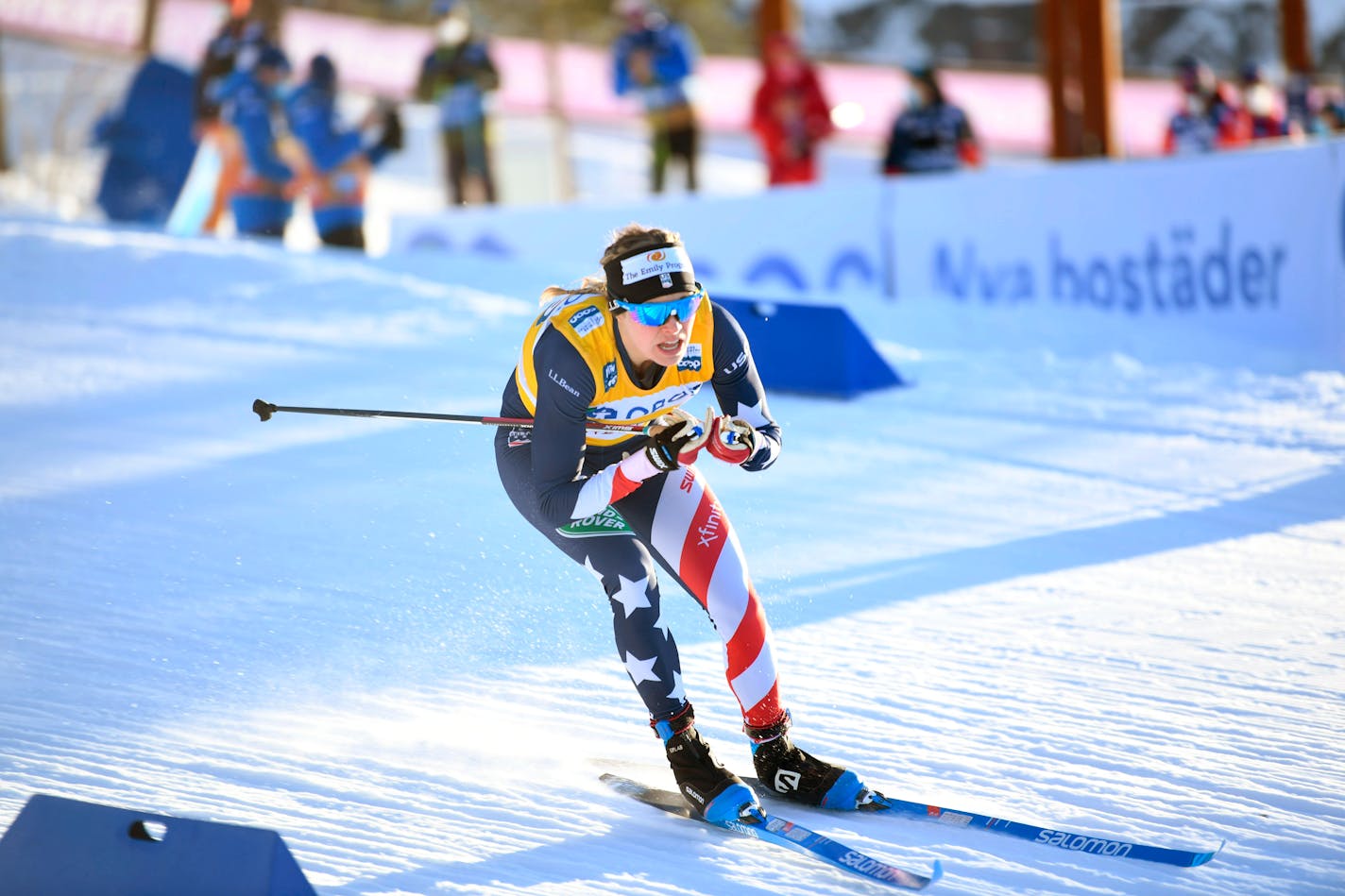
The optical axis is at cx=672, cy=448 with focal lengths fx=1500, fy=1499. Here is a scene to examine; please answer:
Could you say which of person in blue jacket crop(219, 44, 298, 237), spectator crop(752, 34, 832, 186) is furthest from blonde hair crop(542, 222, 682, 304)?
spectator crop(752, 34, 832, 186)

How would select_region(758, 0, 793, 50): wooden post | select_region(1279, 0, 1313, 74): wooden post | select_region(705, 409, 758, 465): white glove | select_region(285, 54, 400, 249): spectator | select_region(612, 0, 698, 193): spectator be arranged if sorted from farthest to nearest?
1. select_region(1279, 0, 1313, 74): wooden post
2. select_region(758, 0, 793, 50): wooden post
3. select_region(612, 0, 698, 193): spectator
4. select_region(285, 54, 400, 249): spectator
5. select_region(705, 409, 758, 465): white glove

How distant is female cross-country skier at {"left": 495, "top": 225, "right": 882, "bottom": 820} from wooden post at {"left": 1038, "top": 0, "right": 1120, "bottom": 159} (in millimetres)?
9137

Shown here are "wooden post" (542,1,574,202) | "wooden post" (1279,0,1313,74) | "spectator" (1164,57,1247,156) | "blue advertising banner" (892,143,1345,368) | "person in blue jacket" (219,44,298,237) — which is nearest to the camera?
"blue advertising banner" (892,143,1345,368)

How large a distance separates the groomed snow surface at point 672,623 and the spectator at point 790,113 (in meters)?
4.26

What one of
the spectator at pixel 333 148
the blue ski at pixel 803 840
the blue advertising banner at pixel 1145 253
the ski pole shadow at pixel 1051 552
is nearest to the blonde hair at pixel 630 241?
the blue ski at pixel 803 840

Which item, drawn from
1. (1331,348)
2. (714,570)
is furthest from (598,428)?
(1331,348)

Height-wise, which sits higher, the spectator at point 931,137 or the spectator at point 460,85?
the spectator at point 460,85

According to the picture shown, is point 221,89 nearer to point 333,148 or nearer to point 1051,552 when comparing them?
point 333,148

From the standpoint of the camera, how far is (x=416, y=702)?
420 centimetres

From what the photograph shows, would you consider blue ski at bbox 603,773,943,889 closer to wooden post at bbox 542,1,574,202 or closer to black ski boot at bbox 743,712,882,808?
black ski boot at bbox 743,712,882,808

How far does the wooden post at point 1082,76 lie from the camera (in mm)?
11760

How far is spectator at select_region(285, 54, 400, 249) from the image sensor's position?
10.8 meters

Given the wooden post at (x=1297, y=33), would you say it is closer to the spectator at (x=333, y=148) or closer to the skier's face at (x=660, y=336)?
the spectator at (x=333, y=148)

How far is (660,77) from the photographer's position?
11891 mm
